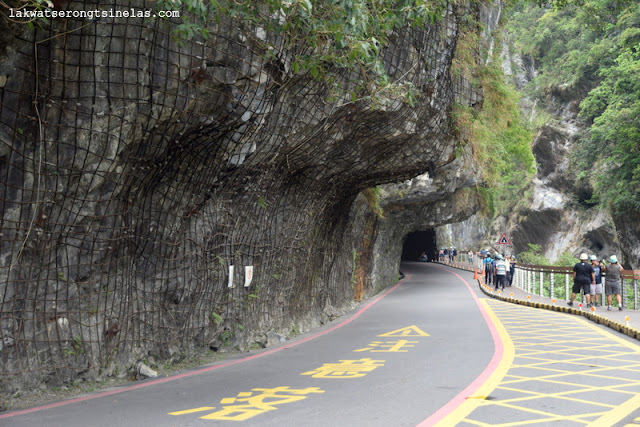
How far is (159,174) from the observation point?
808 centimetres

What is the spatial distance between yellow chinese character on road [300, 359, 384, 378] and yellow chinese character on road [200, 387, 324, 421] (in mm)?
914

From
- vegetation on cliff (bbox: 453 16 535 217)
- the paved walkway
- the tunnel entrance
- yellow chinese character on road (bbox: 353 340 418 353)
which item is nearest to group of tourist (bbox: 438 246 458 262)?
the tunnel entrance

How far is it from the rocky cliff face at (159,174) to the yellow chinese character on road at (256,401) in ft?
6.88

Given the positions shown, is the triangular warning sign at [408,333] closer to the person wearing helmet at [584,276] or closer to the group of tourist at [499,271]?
the person wearing helmet at [584,276]

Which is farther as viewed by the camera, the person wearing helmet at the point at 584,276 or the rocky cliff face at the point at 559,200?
the rocky cliff face at the point at 559,200

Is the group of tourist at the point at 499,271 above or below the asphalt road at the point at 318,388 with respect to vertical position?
above

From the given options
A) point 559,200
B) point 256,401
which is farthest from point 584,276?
point 559,200

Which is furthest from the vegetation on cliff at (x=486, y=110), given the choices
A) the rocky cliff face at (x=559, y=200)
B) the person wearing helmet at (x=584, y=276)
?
the rocky cliff face at (x=559, y=200)

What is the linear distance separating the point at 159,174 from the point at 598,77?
3840 centimetres

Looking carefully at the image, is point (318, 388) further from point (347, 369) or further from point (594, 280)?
point (594, 280)

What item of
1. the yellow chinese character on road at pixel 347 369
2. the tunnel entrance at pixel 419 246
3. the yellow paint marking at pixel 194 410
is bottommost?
the yellow chinese character on road at pixel 347 369

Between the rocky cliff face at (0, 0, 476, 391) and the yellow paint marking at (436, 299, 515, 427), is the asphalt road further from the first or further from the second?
the rocky cliff face at (0, 0, 476, 391)

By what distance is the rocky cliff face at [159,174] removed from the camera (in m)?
6.36

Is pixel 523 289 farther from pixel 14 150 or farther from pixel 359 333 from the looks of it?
pixel 14 150
